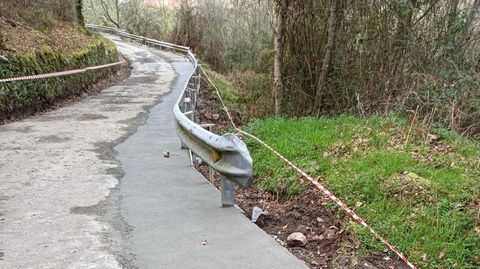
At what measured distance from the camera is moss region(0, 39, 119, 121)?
10.2 m

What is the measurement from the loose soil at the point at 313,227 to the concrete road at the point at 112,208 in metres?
0.43

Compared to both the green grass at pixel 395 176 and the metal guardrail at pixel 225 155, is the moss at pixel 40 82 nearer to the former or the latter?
the green grass at pixel 395 176

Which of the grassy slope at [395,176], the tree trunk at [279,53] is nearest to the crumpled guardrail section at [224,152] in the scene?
the grassy slope at [395,176]

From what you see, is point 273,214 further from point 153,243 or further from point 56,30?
point 56,30

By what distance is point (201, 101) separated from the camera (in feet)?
48.5

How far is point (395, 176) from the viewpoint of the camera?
572 cm

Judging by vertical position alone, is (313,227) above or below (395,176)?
below

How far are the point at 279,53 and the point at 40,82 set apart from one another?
20.6ft

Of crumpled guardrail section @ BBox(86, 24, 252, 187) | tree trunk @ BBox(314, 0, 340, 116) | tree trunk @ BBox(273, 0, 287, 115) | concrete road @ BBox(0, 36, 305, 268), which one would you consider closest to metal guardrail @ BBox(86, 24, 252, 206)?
crumpled guardrail section @ BBox(86, 24, 252, 187)

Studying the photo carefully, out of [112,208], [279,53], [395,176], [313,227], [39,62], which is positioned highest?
[279,53]

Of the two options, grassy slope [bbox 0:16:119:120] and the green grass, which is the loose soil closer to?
the green grass

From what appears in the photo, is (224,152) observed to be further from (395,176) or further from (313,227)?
(395,176)

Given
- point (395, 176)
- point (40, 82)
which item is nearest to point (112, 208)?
point (395, 176)

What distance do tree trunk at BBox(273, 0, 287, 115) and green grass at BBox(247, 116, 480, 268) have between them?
4088 millimetres
